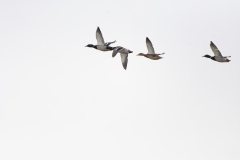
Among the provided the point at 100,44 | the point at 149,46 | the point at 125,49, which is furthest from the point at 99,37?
the point at 149,46

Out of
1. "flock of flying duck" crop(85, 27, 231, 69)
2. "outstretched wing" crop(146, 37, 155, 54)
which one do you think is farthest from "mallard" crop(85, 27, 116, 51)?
"outstretched wing" crop(146, 37, 155, 54)

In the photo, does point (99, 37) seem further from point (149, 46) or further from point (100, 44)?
point (149, 46)

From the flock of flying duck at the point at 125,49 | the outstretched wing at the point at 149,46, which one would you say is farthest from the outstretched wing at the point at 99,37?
the outstretched wing at the point at 149,46

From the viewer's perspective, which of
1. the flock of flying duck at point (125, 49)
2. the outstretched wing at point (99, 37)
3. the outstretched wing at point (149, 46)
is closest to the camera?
the flock of flying duck at point (125, 49)

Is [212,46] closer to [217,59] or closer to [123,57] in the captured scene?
[217,59]

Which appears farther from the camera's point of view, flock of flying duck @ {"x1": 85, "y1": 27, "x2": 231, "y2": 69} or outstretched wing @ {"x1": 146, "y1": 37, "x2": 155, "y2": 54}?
outstretched wing @ {"x1": 146, "y1": 37, "x2": 155, "y2": 54}

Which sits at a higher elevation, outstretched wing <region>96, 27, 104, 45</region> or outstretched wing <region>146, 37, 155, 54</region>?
outstretched wing <region>96, 27, 104, 45</region>

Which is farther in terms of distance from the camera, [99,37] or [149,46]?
[149,46]

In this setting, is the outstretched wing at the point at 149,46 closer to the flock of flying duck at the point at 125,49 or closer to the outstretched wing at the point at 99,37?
the flock of flying duck at the point at 125,49

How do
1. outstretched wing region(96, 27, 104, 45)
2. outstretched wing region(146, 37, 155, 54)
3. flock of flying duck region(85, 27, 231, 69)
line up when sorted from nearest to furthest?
flock of flying duck region(85, 27, 231, 69) < outstretched wing region(96, 27, 104, 45) < outstretched wing region(146, 37, 155, 54)

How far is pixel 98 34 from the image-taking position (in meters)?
64.9

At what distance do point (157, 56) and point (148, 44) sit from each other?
1.24m

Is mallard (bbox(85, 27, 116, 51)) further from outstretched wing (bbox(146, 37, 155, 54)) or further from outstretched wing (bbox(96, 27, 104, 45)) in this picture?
outstretched wing (bbox(146, 37, 155, 54))

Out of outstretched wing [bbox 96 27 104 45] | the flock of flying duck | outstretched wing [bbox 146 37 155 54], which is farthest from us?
outstretched wing [bbox 146 37 155 54]
